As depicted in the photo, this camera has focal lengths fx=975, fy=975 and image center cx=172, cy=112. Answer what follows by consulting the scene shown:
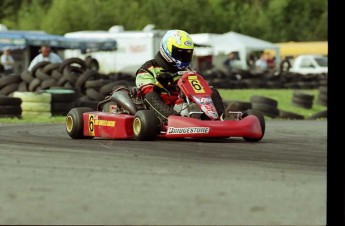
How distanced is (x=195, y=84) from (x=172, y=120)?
522 millimetres

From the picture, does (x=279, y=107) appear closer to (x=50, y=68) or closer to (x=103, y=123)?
(x=50, y=68)

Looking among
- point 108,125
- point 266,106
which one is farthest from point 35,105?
point 108,125

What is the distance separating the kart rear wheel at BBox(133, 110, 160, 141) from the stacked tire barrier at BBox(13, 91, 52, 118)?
17.2ft

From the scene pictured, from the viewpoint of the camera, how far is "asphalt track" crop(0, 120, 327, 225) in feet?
14.8

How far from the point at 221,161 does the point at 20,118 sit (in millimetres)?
7164

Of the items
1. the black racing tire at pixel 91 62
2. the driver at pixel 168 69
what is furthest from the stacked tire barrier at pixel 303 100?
the driver at pixel 168 69

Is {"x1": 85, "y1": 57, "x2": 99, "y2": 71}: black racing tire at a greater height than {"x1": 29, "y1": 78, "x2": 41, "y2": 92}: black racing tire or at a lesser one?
lesser

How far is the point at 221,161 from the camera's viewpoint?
7125mm

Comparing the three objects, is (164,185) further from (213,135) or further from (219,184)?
(213,135)

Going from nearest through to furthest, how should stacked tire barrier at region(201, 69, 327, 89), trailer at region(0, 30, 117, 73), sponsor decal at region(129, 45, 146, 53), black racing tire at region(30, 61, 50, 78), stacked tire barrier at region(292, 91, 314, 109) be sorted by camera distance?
black racing tire at region(30, 61, 50, 78) < stacked tire barrier at region(292, 91, 314, 109) < stacked tire barrier at region(201, 69, 327, 89) < trailer at region(0, 30, 117, 73) < sponsor decal at region(129, 45, 146, 53)

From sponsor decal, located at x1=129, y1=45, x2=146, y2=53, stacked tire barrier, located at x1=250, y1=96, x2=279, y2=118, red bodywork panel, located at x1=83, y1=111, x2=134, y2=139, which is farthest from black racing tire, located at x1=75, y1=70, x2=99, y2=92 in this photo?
sponsor decal, located at x1=129, y1=45, x2=146, y2=53

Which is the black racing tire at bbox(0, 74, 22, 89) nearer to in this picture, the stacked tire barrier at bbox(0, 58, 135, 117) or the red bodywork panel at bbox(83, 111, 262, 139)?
the stacked tire barrier at bbox(0, 58, 135, 117)

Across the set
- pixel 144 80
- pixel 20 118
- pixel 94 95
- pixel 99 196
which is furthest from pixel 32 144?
pixel 94 95

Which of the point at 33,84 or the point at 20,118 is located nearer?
the point at 20,118
